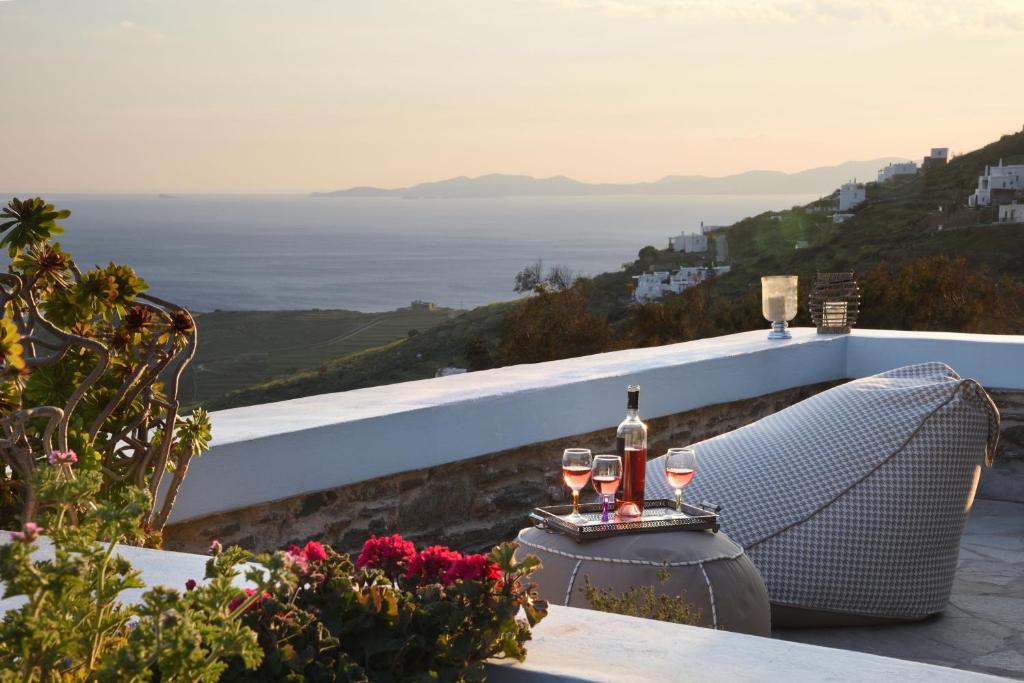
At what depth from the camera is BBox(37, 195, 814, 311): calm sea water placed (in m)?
43.5

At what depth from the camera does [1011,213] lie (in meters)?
30.9

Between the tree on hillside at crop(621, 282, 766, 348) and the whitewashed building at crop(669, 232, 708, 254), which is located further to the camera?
the whitewashed building at crop(669, 232, 708, 254)

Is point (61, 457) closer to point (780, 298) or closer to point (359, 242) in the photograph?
point (780, 298)

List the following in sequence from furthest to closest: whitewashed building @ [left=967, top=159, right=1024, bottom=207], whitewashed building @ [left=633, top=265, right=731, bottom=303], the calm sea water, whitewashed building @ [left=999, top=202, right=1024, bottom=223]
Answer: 1. the calm sea water
2. whitewashed building @ [left=967, top=159, right=1024, bottom=207]
3. whitewashed building @ [left=999, top=202, right=1024, bottom=223]
4. whitewashed building @ [left=633, top=265, right=731, bottom=303]

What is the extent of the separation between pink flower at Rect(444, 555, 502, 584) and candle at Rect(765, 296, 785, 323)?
Answer: 4.09 metres

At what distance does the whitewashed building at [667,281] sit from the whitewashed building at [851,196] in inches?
296

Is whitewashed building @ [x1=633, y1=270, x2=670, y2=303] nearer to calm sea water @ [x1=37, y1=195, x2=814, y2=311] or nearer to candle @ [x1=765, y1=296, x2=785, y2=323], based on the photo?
calm sea water @ [x1=37, y1=195, x2=814, y2=311]

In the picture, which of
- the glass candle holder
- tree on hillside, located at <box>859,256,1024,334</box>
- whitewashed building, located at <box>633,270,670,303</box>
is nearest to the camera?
the glass candle holder

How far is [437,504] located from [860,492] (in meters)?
1.26

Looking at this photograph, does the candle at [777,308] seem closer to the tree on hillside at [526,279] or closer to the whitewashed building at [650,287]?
the whitewashed building at [650,287]

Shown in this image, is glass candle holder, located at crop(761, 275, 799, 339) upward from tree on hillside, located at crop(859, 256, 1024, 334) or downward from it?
upward

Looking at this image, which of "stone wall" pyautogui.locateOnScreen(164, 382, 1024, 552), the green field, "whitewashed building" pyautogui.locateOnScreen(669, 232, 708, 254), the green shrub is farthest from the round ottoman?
"whitewashed building" pyautogui.locateOnScreen(669, 232, 708, 254)

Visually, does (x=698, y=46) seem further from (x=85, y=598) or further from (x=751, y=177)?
(x=751, y=177)

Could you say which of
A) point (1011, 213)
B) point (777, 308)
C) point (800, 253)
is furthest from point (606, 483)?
point (1011, 213)
